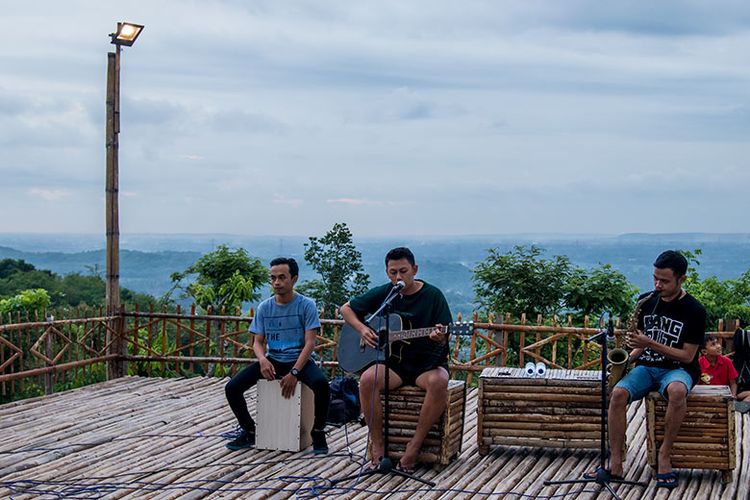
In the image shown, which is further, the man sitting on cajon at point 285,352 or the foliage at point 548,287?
the foliage at point 548,287

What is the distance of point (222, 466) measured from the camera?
663 cm

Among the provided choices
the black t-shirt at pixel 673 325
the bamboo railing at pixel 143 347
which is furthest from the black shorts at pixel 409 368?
the bamboo railing at pixel 143 347

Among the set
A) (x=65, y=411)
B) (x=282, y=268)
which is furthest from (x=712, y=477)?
(x=65, y=411)

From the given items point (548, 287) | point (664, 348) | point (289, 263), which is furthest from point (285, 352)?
point (548, 287)

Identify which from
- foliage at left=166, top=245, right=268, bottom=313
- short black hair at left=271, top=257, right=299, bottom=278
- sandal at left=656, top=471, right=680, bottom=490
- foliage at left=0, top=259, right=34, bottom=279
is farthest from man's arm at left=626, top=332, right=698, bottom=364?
foliage at left=0, top=259, right=34, bottom=279

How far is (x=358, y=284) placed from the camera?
1778cm

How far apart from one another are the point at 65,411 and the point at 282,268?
325 centimetres

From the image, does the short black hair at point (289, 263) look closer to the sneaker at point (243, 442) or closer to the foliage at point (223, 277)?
the sneaker at point (243, 442)

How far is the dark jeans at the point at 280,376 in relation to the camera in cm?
710

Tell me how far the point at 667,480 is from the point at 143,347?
7.36 metres

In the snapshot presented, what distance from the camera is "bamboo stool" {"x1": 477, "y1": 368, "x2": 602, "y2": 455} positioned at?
6.76 m

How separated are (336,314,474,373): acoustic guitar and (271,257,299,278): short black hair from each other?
72cm

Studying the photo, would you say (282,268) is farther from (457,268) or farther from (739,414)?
(457,268)

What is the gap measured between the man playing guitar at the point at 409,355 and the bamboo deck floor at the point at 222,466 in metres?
0.35
